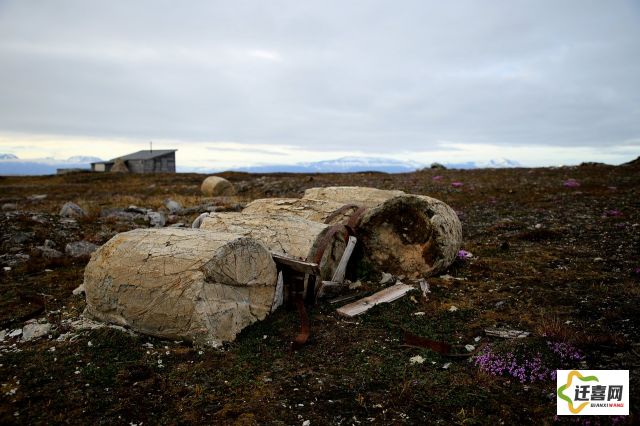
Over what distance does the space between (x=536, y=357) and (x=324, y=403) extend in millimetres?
2591

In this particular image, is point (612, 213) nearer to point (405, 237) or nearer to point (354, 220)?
point (405, 237)

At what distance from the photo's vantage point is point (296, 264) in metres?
6.20

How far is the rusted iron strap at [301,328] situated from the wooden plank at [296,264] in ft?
1.51

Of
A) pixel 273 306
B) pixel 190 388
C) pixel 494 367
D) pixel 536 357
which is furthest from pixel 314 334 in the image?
pixel 536 357

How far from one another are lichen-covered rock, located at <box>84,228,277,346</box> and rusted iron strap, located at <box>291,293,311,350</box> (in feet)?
2.01

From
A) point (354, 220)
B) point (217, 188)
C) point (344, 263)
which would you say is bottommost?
point (344, 263)

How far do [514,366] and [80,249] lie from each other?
10330 mm

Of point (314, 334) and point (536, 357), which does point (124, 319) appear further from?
point (536, 357)

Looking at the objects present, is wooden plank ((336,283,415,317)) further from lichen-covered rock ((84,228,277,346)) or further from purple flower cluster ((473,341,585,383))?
purple flower cluster ((473,341,585,383))

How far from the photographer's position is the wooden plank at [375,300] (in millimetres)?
6402

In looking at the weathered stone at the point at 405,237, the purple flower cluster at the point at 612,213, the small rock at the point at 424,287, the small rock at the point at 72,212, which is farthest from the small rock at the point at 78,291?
the purple flower cluster at the point at 612,213

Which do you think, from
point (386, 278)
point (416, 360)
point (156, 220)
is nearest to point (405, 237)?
point (386, 278)

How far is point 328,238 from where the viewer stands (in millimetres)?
7035

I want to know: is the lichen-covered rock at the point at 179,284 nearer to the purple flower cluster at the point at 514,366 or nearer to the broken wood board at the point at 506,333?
the purple flower cluster at the point at 514,366
